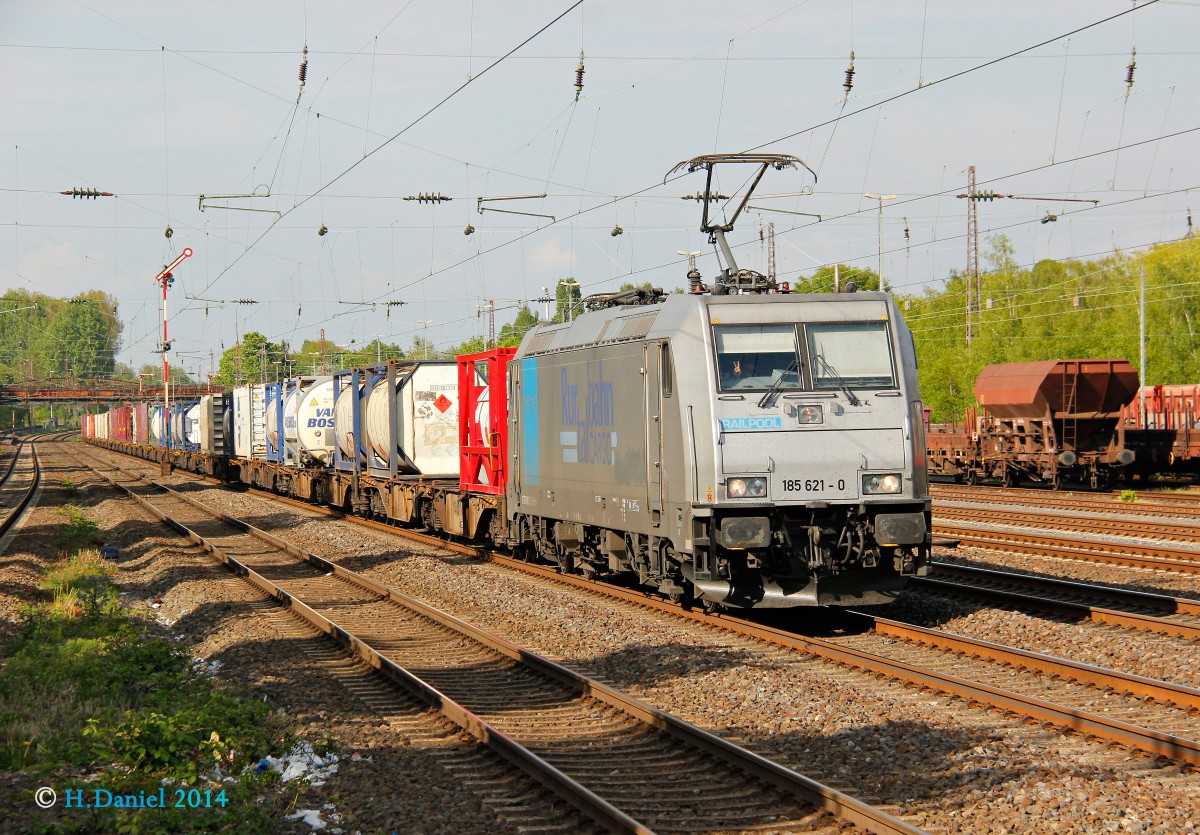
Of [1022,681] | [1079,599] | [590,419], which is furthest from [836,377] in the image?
[1079,599]

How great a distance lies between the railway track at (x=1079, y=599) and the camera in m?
11.9

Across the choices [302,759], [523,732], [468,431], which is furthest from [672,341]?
[468,431]

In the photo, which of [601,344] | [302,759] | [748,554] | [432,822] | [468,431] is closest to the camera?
[432,822]

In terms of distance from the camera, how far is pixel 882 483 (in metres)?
12.0

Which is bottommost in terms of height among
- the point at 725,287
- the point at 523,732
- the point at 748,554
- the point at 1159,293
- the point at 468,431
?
the point at 523,732

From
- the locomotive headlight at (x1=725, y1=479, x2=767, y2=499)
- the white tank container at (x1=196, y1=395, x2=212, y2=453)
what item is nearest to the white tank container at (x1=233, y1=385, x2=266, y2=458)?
the white tank container at (x1=196, y1=395, x2=212, y2=453)

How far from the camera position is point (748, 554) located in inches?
464

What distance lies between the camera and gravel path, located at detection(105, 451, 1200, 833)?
6793mm

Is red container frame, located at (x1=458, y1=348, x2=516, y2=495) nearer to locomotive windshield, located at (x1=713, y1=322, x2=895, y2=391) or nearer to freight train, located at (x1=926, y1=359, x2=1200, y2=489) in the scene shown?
locomotive windshield, located at (x1=713, y1=322, x2=895, y2=391)

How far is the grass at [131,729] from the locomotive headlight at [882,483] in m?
6.09

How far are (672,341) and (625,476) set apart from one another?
6.77 ft

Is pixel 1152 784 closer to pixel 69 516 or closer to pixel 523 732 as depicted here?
pixel 523 732

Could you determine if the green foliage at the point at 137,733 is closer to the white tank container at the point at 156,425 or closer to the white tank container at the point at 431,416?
the white tank container at the point at 431,416

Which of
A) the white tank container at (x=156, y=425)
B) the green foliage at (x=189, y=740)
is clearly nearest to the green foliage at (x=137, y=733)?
the green foliage at (x=189, y=740)
